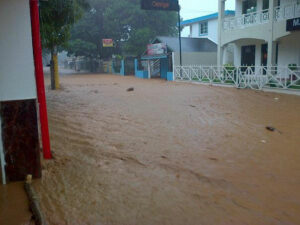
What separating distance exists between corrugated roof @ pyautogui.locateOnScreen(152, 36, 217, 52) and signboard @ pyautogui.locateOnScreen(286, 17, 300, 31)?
10300 millimetres

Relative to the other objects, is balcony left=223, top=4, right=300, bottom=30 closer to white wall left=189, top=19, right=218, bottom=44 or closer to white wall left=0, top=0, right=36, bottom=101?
white wall left=189, top=19, right=218, bottom=44

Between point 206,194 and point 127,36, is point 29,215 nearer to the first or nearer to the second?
point 206,194

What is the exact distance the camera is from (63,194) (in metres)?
3.60

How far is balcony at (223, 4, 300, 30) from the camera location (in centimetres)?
1516

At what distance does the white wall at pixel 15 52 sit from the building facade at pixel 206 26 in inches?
998

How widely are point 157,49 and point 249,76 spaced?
1128 centimetres

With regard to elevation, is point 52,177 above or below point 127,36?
below

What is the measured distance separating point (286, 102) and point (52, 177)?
938 centimetres

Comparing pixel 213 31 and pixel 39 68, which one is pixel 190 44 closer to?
pixel 213 31

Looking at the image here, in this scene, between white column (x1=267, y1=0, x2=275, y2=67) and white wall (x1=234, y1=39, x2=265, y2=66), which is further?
white wall (x1=234, y1=39, x2=265, y2=66)

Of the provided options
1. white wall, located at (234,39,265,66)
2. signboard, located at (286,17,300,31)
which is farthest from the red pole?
white wall, located at (234,39,265,66)

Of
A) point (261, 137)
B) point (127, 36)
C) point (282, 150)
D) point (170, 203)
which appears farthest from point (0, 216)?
point (127, 36)

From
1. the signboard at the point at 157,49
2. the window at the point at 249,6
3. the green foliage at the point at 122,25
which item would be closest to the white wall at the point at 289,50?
the window at the point at 249,6

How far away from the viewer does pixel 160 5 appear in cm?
2203
